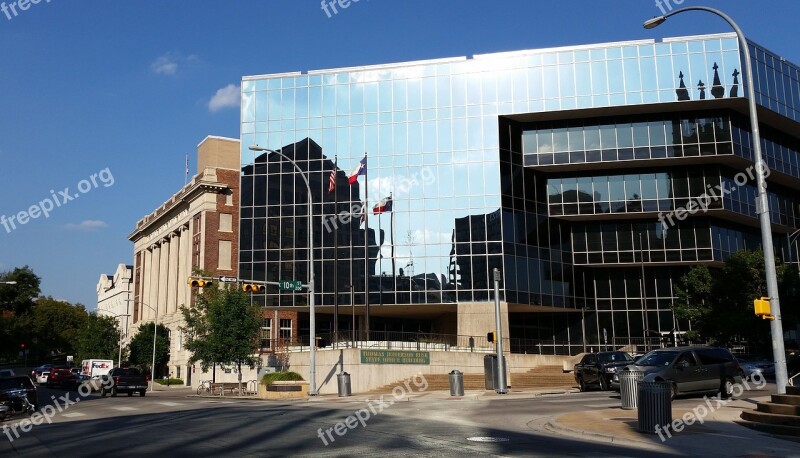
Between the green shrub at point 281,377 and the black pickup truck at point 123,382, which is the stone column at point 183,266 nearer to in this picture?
the black pickup truck at point 123,382

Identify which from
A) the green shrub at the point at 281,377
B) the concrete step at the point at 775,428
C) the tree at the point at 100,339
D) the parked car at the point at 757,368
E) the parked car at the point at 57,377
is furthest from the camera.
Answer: the tree at the point at 100,339

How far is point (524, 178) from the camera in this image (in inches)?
2228

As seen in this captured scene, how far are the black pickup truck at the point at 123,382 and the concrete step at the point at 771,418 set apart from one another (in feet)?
115

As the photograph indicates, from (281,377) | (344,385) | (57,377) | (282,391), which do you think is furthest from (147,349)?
(344,385)

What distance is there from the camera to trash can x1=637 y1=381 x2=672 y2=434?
576 inches

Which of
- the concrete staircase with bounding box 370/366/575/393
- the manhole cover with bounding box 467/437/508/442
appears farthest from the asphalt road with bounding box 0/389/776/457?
the concrete staircase with bounding box 370/366/575/393

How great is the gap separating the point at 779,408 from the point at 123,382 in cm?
3591

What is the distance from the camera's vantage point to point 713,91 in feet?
175

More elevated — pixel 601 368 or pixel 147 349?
pixel 147 349

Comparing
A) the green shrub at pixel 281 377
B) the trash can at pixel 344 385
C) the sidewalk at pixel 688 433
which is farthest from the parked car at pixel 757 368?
the green shrub at pixel 281 377

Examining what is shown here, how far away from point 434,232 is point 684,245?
19.4 meters

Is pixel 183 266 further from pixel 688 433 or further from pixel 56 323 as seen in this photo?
pixel 688 433

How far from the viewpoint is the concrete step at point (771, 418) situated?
49.8 ft

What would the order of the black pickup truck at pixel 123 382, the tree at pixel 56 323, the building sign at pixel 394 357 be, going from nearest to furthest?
the building sign at pixel 394 357 → the black pickup truck at pixel 123 382 → the tree at pixel 56 323
